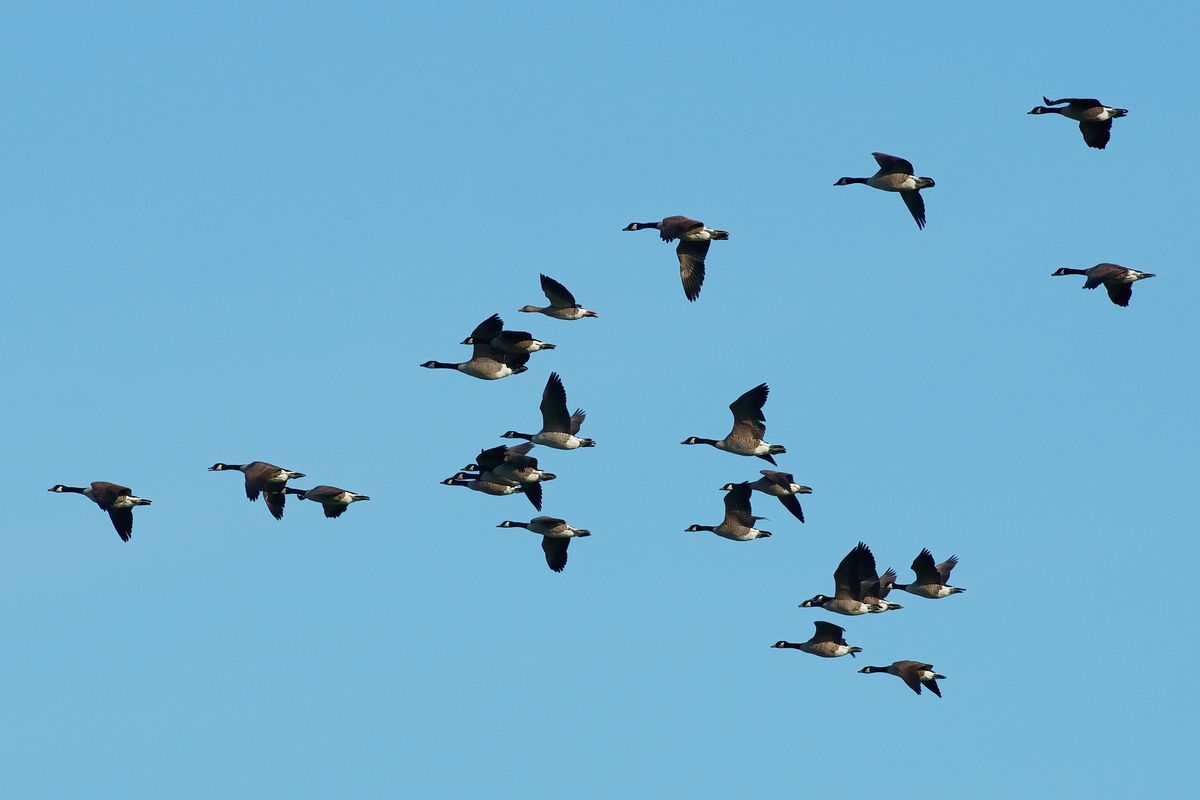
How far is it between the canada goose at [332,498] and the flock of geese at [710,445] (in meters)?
0.02

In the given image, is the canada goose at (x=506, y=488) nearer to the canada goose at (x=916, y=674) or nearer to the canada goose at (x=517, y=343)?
the canada goose at (x=517, y=343)

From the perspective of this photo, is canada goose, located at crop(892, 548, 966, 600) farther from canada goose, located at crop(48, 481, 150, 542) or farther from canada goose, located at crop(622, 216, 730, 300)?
canada goose, located at crop(48, 481, 150, 542)

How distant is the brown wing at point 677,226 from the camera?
40.2 meters

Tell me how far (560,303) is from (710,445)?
5594mm

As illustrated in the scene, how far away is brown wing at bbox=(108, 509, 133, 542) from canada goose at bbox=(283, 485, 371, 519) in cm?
372

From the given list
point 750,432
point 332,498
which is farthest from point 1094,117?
point 332,498

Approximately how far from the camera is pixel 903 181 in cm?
4156

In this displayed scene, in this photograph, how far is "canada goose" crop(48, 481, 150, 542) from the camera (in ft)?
127

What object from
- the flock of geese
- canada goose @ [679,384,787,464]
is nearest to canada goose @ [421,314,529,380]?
the flock of geese

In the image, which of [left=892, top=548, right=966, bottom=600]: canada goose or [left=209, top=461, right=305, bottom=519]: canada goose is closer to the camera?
[left=209, top=461, right=305, bottom=519]: canada goose

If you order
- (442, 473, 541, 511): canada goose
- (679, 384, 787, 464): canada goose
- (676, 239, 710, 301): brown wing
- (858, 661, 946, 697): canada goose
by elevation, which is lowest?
(858, 661, 946, 697): canada goose

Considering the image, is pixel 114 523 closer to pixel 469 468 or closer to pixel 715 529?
pixel 469 468

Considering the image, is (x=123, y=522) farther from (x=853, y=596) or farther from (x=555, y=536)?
(x=853, y=596)

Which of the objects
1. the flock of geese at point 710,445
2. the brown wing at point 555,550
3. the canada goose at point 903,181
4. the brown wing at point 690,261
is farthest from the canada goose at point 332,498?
the canada goose at point 903,181
